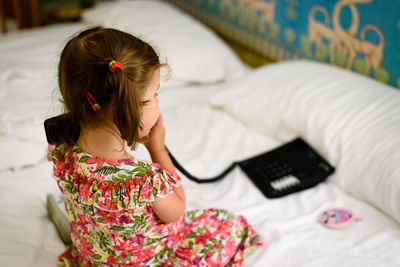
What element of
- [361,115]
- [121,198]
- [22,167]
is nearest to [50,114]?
[121,198]

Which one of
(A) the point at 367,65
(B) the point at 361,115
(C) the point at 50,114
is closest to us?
(C) the point at 50,114

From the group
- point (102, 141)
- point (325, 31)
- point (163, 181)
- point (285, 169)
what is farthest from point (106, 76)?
point (325, 31)

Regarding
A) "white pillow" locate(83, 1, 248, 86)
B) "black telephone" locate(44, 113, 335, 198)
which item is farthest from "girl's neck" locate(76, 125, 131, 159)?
"white pillow" locate(83, 1, 248, 86)

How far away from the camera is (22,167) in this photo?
1371 millimetres

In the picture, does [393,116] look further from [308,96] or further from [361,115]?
[308,96]

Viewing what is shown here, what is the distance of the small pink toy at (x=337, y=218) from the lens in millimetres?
1114

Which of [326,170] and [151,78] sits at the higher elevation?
[151,78]

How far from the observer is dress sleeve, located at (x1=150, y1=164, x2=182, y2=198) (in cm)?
83

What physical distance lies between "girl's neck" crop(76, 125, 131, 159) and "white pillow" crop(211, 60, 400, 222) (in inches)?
30.1

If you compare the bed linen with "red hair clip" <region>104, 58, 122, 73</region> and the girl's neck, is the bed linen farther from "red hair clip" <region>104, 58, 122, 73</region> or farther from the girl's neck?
"red hair clip" <region>104, 58, 122, 73</region>

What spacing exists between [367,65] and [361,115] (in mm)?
341

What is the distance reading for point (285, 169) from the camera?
4.35 ft

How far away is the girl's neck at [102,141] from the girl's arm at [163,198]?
11 cm

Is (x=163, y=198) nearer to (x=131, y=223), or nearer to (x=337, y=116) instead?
(x=131, y=223)
